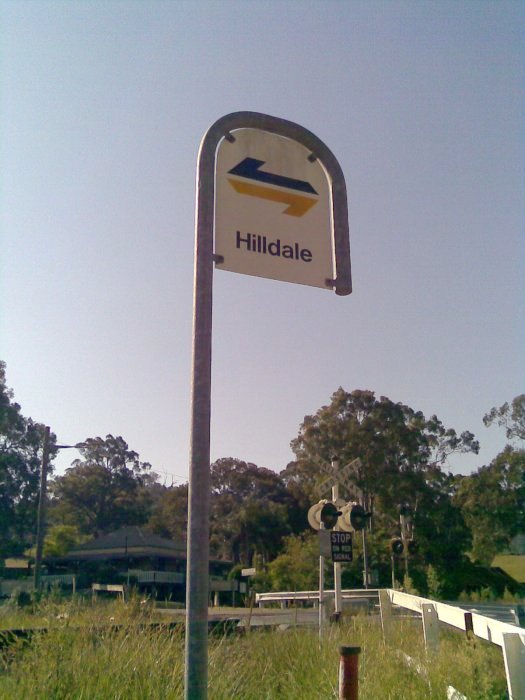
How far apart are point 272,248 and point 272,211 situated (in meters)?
0.24

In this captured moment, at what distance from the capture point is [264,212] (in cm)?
446

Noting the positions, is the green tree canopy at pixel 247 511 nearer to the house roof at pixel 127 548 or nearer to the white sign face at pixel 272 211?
the house roof at pixel 127 548

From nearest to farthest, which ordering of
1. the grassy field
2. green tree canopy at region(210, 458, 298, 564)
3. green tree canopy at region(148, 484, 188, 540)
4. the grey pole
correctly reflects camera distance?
1. the grey pole
2. the grassy field
3. green tree canopy at region(210, 458, 298, 564)
4. green tree canopy at region(148, 484, 188, 540)

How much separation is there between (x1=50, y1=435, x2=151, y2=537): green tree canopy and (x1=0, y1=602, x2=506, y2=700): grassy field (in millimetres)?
60005

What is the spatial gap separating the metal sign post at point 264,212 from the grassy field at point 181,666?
8.41ft

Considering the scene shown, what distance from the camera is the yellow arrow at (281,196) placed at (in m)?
4.43

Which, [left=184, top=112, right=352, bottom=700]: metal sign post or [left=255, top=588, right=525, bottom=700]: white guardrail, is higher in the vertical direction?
[left=184, top=112, right=352, bottom=700]: metal sign post

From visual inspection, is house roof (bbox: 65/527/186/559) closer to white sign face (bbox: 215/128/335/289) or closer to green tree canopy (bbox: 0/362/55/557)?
green tree canopy (bbox: 0/362/55/557)

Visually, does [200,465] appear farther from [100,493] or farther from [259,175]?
[100,493]

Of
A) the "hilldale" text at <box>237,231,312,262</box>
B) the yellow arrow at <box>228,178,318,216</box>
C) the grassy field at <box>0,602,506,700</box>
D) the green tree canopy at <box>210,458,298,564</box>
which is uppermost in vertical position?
→ the green tree canopy at <box>210,458,298,564</box>

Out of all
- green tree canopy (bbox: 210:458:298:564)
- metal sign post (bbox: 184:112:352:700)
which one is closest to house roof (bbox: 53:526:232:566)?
green tree canopy (bbox: 210:458:298:564)

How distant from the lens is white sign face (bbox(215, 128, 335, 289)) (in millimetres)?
4312

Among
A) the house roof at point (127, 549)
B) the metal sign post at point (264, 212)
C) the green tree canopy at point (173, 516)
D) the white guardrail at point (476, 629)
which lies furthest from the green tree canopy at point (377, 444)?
the metal sign post at point (264, 212)

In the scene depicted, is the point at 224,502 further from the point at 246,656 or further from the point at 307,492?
the point at 246,656
